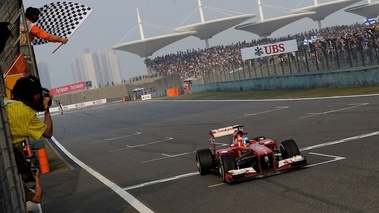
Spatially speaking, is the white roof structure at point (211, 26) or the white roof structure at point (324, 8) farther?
the white roof structure at point (324, 8)

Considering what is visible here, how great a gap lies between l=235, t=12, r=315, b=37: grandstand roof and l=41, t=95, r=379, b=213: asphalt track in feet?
332

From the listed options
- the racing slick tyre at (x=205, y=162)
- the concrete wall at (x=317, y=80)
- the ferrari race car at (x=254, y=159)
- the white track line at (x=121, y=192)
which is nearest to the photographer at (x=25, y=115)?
the white track line at (x=121, y=192)

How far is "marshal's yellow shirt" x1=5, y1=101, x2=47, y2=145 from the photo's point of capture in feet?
19.8

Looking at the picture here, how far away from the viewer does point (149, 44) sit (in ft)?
395

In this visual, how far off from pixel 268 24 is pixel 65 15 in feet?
374

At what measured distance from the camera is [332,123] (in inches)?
627

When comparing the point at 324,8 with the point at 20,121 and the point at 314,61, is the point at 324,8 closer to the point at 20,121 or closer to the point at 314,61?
the point at 314,61

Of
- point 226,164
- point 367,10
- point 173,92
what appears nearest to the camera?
point 226,164

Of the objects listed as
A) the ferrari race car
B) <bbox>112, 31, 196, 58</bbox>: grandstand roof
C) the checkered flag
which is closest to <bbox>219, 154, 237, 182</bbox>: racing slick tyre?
the ferrari race car

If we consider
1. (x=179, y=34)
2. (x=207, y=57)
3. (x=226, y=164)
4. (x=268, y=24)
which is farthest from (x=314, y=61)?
(x=268, y=24)

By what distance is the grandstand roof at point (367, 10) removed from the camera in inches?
4734

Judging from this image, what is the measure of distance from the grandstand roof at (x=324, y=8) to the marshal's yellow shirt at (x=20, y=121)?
393 feet

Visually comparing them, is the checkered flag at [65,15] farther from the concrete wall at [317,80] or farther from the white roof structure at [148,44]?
the white roof structure at [148,44]

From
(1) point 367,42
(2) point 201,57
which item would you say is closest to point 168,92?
(2) point 201,57
